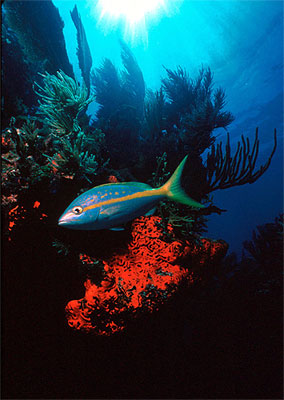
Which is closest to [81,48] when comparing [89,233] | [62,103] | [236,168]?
[62,103]

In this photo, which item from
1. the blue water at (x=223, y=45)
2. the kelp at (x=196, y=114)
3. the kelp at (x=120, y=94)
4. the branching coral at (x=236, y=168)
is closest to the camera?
the branching coral at (x=236, y=168)

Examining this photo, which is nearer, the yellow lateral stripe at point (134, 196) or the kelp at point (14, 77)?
the yellow lateral stripe at point (134, 196)

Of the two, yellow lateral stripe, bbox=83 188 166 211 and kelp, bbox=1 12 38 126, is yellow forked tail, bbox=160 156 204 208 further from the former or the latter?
kelp, bbox=1 12 38 126


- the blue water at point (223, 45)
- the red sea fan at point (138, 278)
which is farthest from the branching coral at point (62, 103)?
the blue water at point (223, 45)

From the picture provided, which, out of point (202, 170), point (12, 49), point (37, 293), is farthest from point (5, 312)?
point (12, 49)

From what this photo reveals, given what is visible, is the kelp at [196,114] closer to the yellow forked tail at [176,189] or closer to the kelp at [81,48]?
the yellow forked tail at [176,189]

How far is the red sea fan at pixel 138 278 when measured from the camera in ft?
7.44

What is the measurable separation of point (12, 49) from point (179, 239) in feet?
24.3

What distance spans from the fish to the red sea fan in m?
1.29

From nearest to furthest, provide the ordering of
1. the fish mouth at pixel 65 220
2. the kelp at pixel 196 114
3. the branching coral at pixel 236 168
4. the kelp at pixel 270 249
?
the fish mouth at pixel 65 220 < the branching coral at pixel 236 168 < the kelp at pixel 196 114 < the kelp at pixel 270 249

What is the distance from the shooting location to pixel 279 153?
3634 centimetres

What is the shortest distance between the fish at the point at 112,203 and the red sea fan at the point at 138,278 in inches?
50.8

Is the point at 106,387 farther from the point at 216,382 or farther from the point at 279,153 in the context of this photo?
the point at 279,153

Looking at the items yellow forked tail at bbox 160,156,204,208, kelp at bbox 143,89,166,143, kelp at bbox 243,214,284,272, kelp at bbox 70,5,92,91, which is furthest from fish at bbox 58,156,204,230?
kelp at bbox 70,5,92,91
